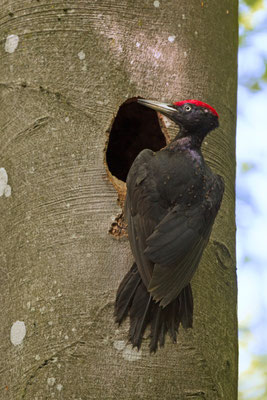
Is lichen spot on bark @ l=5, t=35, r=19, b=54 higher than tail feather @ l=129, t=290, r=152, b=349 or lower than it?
higher

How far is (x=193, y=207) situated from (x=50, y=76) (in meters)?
0.81

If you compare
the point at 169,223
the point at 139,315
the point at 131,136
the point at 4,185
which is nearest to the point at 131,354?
the point at 139,315

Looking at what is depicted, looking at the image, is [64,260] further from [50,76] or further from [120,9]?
[120,9]

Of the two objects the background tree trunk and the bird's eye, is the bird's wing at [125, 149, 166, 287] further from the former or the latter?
the bird's eye

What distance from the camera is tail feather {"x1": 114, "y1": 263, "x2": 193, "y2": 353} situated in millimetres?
2555

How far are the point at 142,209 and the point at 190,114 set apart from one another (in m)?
0.52

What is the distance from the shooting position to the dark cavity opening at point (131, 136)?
11.6 ft

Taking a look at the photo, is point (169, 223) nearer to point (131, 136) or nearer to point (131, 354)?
point (131, 354)

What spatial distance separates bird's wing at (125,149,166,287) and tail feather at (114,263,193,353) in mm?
59

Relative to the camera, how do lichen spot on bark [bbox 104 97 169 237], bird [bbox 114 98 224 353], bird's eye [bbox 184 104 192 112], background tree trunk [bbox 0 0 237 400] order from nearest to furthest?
background tree trunk [bbox 0 0 237 400] < bird [bbox 114 98 224 353] < bird's eye [bbox 184 104 192 112] < lichen spot on bark [bbox 104 97 169 237]

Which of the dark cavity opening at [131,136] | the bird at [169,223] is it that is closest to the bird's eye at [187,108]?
the bird at [169,223]

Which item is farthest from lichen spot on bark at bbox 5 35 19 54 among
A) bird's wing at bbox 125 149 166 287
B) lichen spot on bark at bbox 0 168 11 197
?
bird's wing at bbox 125 149 166 287

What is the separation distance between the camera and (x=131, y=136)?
3797 millimetres

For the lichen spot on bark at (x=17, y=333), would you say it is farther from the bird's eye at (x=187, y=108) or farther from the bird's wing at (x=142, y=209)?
the bird's eye at (x=187, y=108)
